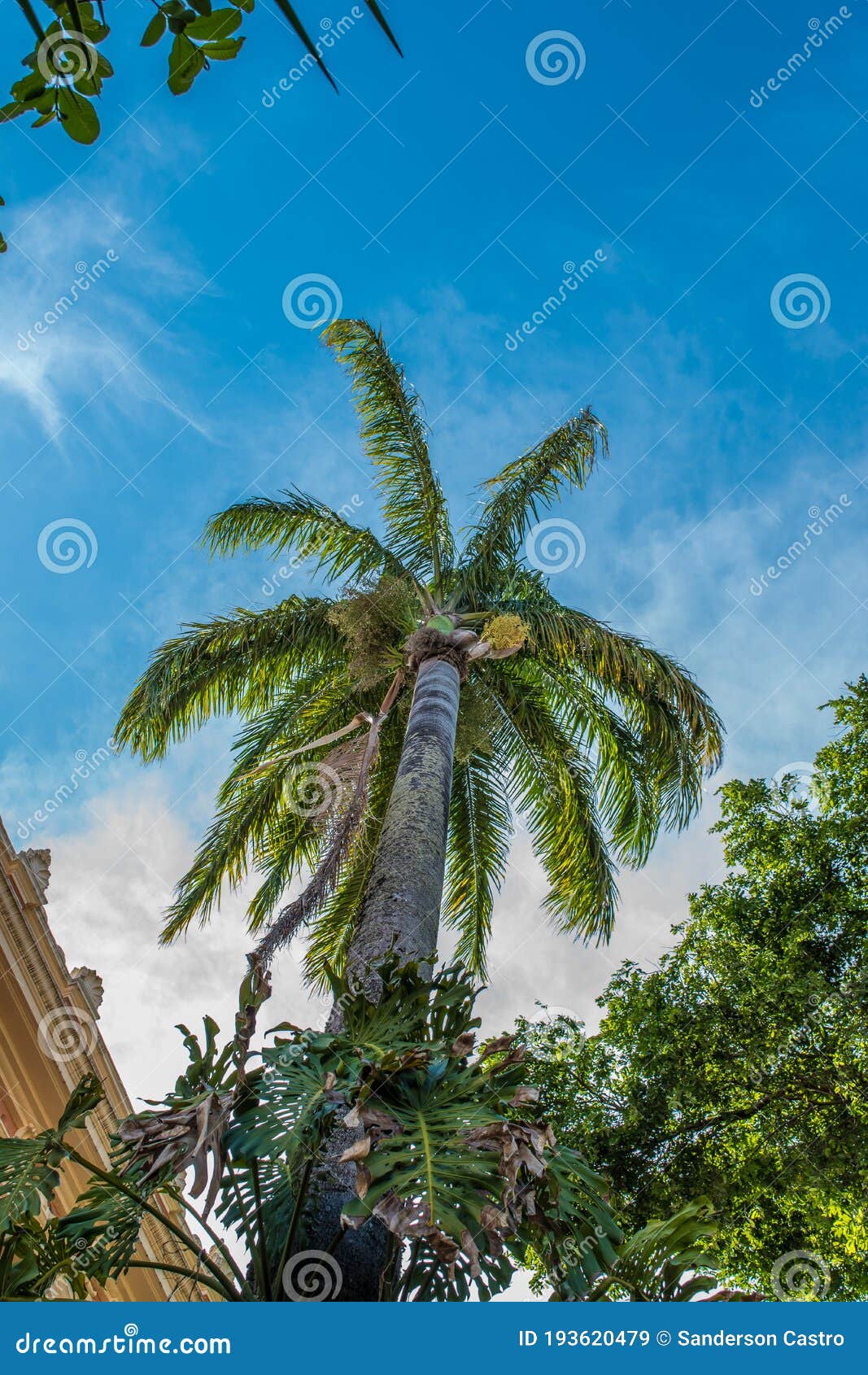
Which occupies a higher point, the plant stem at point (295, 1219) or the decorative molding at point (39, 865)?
the decorative molding at point (39, 865)

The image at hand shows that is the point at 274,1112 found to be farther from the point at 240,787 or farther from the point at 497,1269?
the point at 240,787

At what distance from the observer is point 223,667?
10008 millimetres

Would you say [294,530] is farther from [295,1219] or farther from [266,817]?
[295,1219]

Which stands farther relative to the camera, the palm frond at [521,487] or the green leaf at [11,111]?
the palm frond at [521,487]

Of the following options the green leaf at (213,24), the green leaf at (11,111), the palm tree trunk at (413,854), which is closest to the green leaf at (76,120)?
the green leaf at (11,111)

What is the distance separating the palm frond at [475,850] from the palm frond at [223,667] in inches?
87.3

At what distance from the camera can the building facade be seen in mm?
9492

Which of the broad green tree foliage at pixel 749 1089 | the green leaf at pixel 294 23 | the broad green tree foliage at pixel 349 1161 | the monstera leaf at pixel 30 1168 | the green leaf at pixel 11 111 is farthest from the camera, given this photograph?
the broad green tree foliage at pixel 749 1089

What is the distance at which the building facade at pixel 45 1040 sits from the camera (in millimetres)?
9492

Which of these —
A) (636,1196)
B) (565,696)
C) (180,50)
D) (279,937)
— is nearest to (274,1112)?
(180,50)

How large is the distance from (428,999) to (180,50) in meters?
3.05

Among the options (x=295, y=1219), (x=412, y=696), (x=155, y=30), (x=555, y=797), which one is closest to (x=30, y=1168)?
(x=295, y=1219)

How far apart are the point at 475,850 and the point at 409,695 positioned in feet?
6.59

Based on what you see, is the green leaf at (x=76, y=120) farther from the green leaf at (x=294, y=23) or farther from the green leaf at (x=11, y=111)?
the green leaf at (x=294, y=23)
